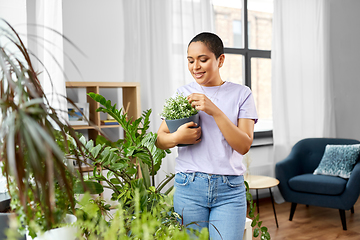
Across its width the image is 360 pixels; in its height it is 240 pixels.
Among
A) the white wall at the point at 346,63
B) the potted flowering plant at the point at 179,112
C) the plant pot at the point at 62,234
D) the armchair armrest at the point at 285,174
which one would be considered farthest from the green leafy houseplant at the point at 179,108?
the white wall at the point at 346,63

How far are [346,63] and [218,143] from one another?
4.47 m

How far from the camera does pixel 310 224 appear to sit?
336 cm

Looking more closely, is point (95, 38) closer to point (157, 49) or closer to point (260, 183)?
point (157, 49)

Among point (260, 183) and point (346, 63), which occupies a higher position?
point (346, 63)

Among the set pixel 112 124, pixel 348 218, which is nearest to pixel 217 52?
pixel 112 124

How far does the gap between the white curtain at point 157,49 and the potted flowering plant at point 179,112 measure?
205cm

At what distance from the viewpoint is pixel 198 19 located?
11.7 feet

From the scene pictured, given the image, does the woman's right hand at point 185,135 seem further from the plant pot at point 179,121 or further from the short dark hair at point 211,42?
the short dark hair at point 211,42

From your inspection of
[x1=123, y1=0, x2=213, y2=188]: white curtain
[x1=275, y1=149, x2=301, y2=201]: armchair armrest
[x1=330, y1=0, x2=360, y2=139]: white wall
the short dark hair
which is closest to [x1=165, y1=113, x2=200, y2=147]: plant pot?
the short dark hair

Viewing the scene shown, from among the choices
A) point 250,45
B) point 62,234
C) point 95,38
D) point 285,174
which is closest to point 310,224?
point 285,174

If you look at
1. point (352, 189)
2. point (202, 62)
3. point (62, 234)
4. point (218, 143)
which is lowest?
point (352, 189)

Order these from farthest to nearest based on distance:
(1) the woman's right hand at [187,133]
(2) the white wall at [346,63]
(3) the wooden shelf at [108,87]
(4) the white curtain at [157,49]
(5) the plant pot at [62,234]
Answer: (2) the white wall at [346,63], (4) the white curtain at [157,49], (3) the wooden shelf at [108,87], (1) the woman's right hand at [187,133], (5) the plant pot at [62,234]

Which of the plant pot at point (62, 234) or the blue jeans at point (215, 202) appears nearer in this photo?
the plant pot at point (62, 234)

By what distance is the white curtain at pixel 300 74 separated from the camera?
4.29 m
